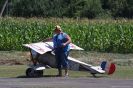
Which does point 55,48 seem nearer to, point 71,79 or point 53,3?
point 71,79

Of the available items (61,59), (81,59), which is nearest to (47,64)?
(61,59)

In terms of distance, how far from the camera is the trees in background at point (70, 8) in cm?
7556

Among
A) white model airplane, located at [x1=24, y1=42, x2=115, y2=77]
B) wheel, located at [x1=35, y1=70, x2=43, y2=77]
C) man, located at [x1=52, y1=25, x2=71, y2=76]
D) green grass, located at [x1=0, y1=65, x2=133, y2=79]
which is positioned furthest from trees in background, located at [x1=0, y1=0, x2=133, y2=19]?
man, located at [x1=52, y1=25, x2=71, y2=76]

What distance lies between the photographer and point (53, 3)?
80250mm

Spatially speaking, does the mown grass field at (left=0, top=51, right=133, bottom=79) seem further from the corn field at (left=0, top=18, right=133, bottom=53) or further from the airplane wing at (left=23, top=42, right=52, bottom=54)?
the corn field at (left=0, top=18, right=133, bottom=53)

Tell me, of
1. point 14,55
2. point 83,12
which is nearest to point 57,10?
point 83,12

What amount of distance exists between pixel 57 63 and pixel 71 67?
0.57 m

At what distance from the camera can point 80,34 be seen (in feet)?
127

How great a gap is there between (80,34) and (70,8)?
127 ft

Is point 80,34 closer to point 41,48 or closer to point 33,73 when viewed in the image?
point 41,48

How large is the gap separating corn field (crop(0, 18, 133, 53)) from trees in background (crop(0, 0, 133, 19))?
34151 mm

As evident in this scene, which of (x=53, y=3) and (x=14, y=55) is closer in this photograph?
(x=14, y=55)

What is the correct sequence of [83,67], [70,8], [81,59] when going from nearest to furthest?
[83,67], [81,59], [70,8]

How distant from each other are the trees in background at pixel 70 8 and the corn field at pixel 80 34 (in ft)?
112
